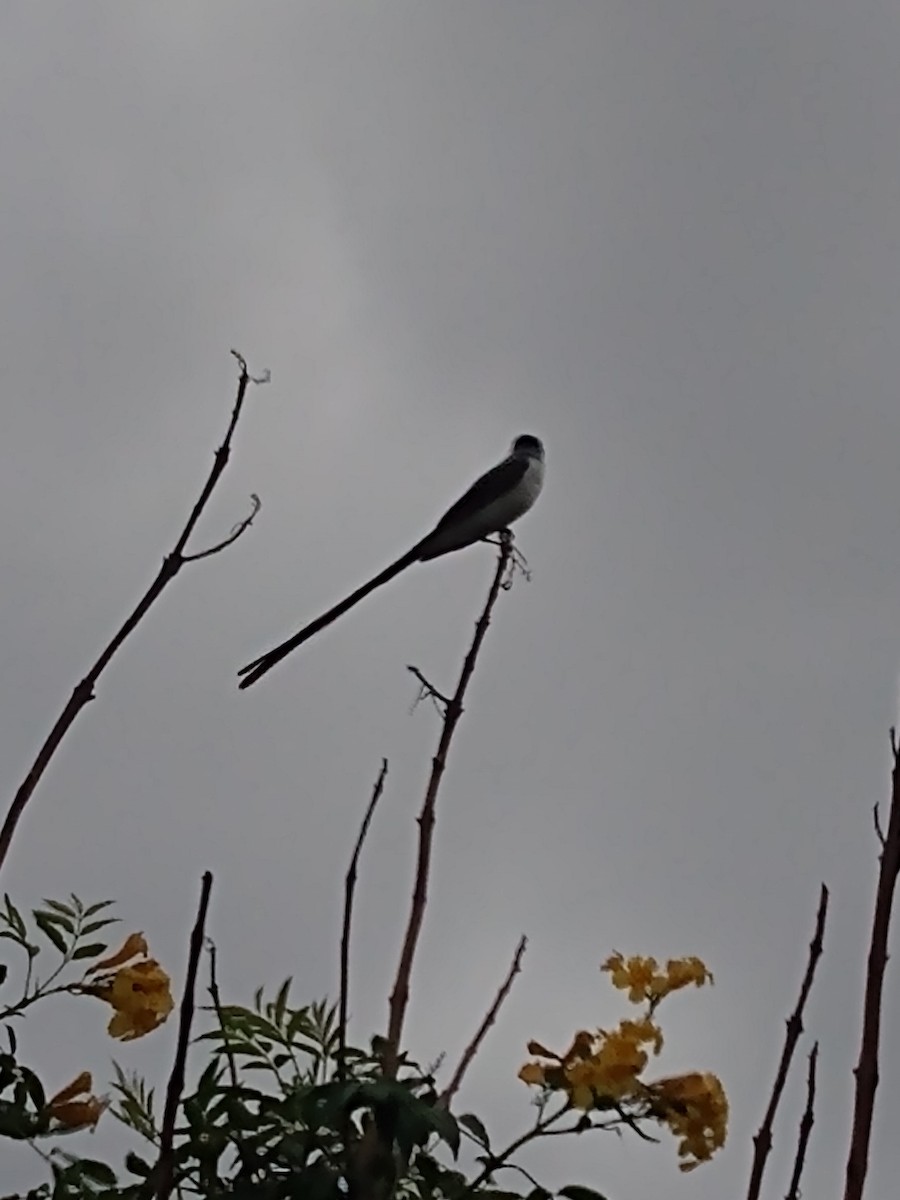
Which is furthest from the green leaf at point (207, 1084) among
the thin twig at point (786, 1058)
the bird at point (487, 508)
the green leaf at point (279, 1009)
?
the bird at point (487, 508)

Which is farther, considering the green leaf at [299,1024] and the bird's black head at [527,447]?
the bird's black head at [527,447]

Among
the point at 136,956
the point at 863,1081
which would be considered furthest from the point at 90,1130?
the point at 863,1081

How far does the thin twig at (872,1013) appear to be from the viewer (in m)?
1.45

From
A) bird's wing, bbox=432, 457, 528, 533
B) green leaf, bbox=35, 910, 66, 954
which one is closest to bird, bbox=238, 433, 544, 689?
bird's wing, bbox=432, 457, 528, 533

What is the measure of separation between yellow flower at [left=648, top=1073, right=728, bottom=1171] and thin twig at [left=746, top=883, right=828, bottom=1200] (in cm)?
37

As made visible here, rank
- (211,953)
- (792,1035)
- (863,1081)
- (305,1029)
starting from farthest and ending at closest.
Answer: (305,1029) → (211,953) → (792,1035) → (863,1081)

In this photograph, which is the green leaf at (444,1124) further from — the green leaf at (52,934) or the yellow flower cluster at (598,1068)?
the green leaf at (52,934)

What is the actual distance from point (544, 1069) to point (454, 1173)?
0.17 m

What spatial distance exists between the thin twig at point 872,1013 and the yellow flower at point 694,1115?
0.61 metres

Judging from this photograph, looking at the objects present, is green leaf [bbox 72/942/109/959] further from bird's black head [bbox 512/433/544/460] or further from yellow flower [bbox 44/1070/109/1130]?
bird's black head [bbox 512/433/544/460]

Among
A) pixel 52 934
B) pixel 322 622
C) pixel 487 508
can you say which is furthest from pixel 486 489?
pixel 52 934

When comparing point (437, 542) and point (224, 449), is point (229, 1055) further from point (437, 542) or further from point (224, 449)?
point (437, 542)

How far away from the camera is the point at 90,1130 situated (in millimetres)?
2189

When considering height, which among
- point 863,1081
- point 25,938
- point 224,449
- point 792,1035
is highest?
point 224,449
